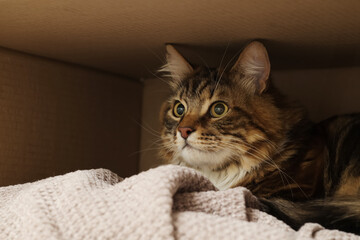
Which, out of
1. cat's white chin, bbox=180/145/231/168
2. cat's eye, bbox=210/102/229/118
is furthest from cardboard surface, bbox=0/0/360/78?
cat's white chin, bbox=180/145/231/168

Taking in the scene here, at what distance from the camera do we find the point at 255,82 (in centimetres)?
135

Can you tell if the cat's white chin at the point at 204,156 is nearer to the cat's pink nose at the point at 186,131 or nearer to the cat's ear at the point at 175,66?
the cat's pink nose at the point at 186,131

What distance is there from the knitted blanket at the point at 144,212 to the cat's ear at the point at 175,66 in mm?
644

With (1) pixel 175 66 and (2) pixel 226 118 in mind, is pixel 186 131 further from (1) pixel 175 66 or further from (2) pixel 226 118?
(1) pixel 175 66

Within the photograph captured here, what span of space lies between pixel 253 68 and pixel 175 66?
32 centimetres

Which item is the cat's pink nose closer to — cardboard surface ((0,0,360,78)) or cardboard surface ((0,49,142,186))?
cardboard surface ((0,0,360,78))

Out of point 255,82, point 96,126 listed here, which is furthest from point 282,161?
point 96,126

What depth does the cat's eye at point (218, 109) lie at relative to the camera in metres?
1.31

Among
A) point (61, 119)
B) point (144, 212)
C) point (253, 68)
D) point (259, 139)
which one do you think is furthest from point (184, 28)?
point (61, 119)

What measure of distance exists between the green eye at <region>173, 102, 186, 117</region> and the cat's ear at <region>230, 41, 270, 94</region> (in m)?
0.22

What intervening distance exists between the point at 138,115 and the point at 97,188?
125 cm

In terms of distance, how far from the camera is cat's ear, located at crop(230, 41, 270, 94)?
1258 mm

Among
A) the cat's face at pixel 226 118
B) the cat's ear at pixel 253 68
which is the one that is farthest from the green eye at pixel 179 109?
the cat's ear at pixel 253 68

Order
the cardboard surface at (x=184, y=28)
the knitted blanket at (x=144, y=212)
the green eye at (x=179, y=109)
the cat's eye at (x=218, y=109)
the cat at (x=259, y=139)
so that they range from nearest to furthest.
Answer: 1. the knitted blanket at (x=144, y=212)
2. the cardboard surface at (x=184, y=28)
3. the cat at (x=259, y=139)
4. the cat's eye at (x=218, y=109)
5. the green eye at (x=179, y=109)
